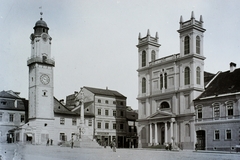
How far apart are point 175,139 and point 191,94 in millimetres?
7150

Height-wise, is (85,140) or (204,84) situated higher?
(204,84)

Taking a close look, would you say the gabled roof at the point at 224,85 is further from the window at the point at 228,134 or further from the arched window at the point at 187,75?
the window at the point at 228,134

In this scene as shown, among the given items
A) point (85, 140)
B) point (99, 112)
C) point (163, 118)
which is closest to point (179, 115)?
point (163, 118)

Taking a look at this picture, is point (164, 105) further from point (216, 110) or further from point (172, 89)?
point (216, 110)

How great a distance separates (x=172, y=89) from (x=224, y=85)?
323 inches

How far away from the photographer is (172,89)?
5131 cm

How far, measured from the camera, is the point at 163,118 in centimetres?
5134

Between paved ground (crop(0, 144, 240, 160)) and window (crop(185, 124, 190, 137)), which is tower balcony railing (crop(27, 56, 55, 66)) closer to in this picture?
window (crop(185, 124, 190, 137))

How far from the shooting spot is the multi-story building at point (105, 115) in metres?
63.1

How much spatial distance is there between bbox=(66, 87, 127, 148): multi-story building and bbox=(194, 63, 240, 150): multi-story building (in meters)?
20.8

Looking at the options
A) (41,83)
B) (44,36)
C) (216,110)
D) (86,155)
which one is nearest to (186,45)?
(216,110)

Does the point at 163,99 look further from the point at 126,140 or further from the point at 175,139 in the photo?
the point at 126,140

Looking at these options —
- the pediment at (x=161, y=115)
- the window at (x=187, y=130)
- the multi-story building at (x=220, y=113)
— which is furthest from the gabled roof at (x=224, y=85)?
the pediment at (x=161, y=115)

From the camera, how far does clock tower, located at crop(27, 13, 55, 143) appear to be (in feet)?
176
